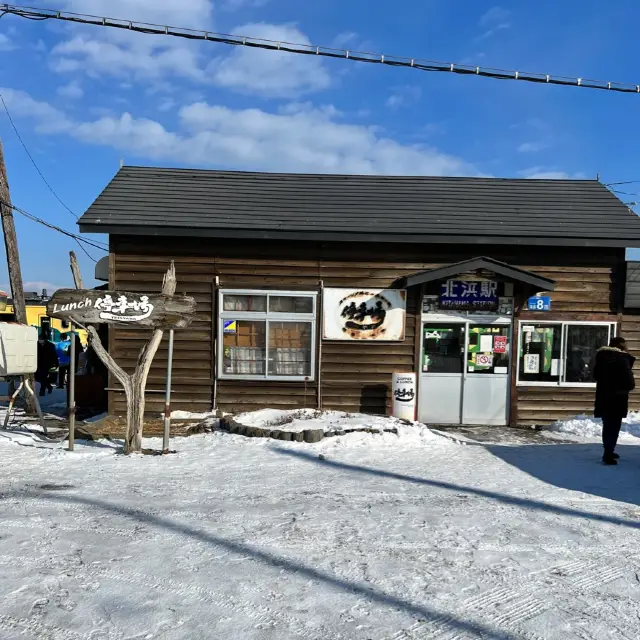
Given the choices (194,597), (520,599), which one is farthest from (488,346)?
(194,597)

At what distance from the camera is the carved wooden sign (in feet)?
24.1

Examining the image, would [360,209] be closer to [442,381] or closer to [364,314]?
[364,314]

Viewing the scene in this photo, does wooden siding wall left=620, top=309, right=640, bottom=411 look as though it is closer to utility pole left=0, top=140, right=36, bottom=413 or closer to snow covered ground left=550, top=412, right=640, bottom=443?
snow covered ground left=550, top=412, right=640, bottom=443

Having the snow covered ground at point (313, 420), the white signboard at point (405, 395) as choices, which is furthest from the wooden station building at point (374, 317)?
the white signboard at point (405, 395)

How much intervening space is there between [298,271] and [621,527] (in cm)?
700

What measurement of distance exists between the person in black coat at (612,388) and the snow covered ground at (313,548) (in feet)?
1.53

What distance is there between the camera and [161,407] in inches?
413

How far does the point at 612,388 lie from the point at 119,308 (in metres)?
6.74

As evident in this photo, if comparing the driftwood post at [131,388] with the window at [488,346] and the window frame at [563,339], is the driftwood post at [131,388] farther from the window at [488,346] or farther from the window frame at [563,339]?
the window frame at [563,339]

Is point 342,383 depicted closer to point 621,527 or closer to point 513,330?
point 513,330

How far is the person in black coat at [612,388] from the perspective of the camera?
23.1 feet

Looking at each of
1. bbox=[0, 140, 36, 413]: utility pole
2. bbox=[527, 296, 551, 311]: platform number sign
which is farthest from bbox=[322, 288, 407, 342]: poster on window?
bbox=[0, 140, 36, 413]: utility pole

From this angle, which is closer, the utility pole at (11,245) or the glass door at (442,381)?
the glass door at (442,381)

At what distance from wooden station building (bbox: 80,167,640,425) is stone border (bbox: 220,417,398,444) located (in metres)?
1.75
